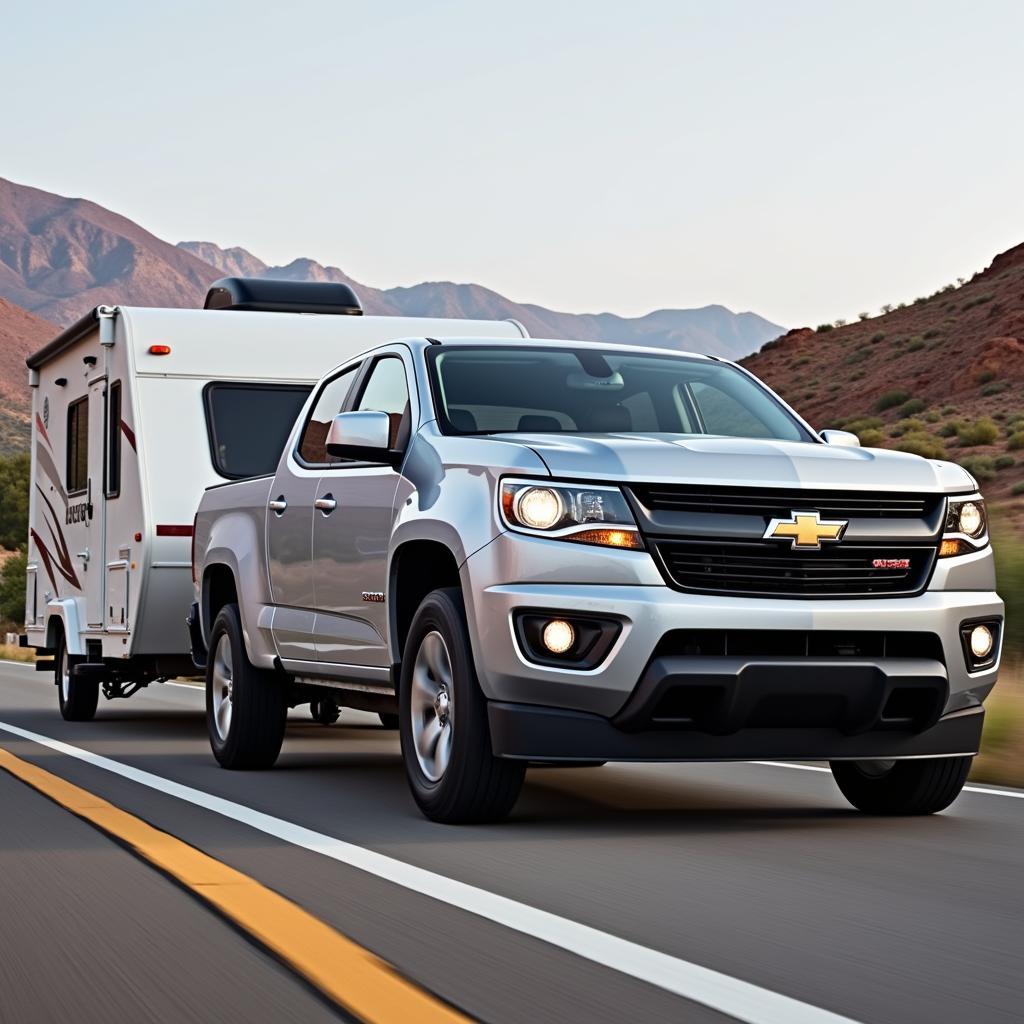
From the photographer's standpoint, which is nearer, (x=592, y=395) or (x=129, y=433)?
(x=592, y=395)

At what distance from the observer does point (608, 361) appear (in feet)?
30.2

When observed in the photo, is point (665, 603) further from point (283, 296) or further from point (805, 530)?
point (283, 296)

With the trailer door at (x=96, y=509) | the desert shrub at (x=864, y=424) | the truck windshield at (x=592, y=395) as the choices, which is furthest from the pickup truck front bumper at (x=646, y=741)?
the desert shrub at (x=864, y=424)

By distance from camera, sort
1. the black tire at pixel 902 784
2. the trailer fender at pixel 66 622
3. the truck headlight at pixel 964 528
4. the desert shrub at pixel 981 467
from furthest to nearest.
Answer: the desert shrub at pixel 981 467, the trailer fender at pixel 66 622, the black tire at pixel 902 784, the truck headlight at pixel 964 528

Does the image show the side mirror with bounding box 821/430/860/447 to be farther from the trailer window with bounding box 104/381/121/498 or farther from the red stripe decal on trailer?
the trailer window with bounding box 104/381/121/498

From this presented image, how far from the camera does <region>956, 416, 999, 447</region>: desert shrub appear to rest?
167 feet

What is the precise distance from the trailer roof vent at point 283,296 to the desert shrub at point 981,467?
110ft

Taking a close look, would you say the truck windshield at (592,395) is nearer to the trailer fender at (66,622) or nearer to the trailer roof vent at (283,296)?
the trailer roof vent at (283,296)

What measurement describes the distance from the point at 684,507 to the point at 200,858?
2187mm

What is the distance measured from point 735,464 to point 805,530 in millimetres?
361

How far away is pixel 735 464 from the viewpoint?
24.1 feet

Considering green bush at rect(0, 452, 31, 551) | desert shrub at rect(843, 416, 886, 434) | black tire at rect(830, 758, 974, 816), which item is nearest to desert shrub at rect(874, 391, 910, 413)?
desert shrub at rect(843, 416, 886, 434)

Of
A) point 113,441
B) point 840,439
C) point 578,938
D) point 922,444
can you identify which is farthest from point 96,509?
point 922,444

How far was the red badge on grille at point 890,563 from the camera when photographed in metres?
7.47
